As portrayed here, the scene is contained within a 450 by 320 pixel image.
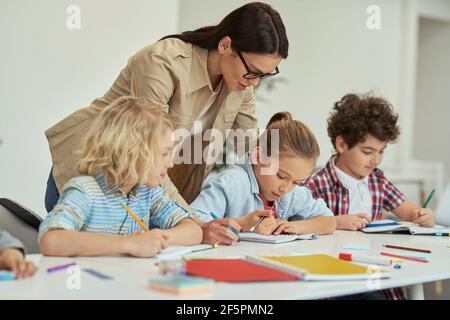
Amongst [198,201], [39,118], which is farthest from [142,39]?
[198,201]

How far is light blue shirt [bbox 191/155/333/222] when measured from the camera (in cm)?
225

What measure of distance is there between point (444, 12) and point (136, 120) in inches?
221

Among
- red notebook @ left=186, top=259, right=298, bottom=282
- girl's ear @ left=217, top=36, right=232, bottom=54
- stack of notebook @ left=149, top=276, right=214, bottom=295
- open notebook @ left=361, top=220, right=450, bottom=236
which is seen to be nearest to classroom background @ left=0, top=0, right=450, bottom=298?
open notebook @ left=361, top=220, right=450, bottom=236

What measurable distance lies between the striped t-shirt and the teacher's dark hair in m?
0.55

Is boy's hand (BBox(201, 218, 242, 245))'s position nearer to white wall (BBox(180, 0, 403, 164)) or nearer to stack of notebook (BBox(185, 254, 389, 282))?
stack of notebook (BBox(185, 254, 389, 282))

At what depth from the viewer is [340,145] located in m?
3.00

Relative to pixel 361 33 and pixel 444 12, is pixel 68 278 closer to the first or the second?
pixel 361 33

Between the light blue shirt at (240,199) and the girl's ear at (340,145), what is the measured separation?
58 centimetres

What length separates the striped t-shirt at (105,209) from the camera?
5.32 feet

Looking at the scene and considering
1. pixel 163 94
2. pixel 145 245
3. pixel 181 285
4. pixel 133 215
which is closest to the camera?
pixel 181 285

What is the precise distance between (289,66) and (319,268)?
4491 millimetres

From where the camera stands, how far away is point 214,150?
2.52 metres

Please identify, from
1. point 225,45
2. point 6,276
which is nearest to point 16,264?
point 6,276

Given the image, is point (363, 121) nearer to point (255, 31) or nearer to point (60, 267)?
point (255, 31)
